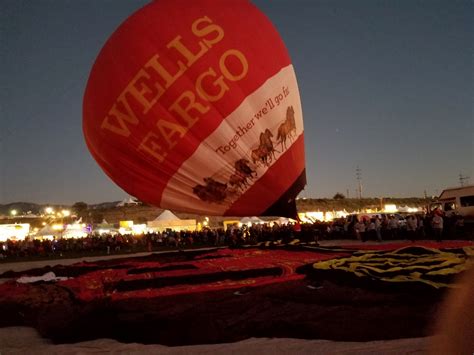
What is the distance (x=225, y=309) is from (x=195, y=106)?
3584 mm

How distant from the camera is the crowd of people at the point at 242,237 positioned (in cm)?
1340

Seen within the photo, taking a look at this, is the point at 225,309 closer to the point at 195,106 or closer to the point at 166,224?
the point at 195,106

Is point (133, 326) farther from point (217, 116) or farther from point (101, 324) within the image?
point (217, 116)

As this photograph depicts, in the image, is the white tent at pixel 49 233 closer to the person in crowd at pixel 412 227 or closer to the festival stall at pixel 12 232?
the festival stall at pixel 12 232

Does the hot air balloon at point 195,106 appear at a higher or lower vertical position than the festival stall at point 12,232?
higher

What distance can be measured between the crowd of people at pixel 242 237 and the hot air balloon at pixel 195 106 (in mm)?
6859

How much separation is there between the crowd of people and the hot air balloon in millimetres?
6859

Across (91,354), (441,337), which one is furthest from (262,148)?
(441,337)

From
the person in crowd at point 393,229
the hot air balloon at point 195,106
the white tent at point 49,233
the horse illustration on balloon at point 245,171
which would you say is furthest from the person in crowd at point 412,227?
the white tent at point 49,233

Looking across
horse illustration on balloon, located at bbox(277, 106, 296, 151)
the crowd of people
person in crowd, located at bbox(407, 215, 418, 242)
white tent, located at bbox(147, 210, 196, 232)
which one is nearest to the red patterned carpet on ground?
horse illustration on balloon, located at bbox(277, 106, 296, 151)

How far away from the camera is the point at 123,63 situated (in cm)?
651

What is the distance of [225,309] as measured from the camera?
12.4 ft

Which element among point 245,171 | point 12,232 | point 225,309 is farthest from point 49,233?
point 225,309

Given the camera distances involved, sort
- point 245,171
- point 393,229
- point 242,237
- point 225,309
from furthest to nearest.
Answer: point 242,237, point 393,229, point 245,171, point 225,309
